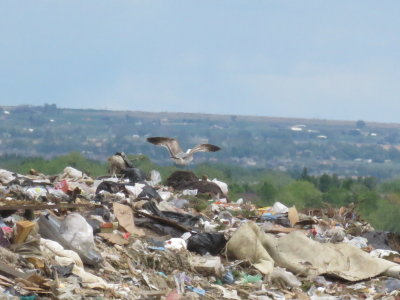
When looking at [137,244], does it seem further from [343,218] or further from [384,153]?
[384,153]

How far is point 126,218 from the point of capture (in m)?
11.1

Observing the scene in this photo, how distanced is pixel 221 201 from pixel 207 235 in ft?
11.5

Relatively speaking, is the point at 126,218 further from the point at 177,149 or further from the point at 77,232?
the point at 177,149

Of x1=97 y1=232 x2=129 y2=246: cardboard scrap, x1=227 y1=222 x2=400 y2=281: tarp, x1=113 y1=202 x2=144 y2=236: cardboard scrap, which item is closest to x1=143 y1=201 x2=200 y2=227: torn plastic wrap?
x1=113 y1=202 x2=144 y2=236: cardboard scrap

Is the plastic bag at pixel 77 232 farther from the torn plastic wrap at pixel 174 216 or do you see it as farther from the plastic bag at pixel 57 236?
the torn plastic wrap at pixel 174 216

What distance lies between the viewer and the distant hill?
126188mm

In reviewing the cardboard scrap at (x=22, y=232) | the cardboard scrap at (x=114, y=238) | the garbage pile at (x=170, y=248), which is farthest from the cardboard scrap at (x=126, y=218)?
the cardboard scrap at (x=22, y=232)

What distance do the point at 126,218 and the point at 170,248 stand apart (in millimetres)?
910

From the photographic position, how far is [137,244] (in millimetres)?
10227

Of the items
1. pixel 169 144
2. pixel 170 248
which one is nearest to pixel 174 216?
pixel 170 248

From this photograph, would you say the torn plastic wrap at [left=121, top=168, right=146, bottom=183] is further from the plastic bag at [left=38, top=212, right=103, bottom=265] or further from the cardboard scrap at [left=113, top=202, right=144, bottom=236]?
the plastic bag at [left=38, top=212, right=103, bottom=265]

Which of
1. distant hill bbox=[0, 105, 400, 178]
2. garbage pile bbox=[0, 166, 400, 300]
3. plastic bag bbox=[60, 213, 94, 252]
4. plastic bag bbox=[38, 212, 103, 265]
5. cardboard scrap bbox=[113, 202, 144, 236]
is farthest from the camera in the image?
distant hill bbox=[0, 105, 400, 178]

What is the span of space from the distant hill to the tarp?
99.5 metres

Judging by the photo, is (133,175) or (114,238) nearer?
(114,238)
